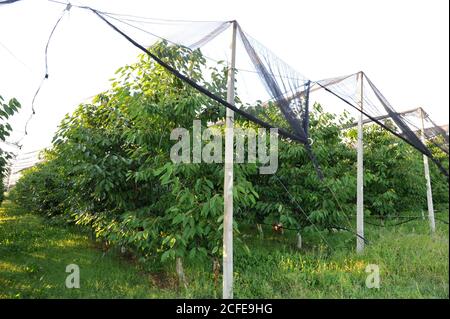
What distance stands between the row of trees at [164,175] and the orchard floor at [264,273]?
0.30m

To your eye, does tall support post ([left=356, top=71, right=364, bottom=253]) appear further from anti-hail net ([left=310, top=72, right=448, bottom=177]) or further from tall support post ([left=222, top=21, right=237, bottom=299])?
tall support post ([left=222, top=21, right=237, bottom=299])

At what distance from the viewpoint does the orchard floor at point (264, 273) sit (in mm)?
3035

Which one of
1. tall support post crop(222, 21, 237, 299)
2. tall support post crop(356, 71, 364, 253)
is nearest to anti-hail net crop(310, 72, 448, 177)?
tall support post crop(356, 71, 364, 253)

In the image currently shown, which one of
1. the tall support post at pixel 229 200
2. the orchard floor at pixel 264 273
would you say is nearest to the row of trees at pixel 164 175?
the tall support post at pixel 229 200

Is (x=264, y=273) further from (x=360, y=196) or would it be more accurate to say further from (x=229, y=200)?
(x=360, y=196)

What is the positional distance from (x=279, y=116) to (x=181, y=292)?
183 cm

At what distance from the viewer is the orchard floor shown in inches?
119

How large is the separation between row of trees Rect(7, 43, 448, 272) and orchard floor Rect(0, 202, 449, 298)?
30 cm

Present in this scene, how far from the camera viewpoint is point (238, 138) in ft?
10.6

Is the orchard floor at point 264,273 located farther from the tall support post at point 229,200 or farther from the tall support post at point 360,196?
the tall support post at point 229,200

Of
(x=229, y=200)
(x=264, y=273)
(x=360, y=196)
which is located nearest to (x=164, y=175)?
(x=229, y=200)

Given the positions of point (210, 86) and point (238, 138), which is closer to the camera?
point (210, 86)
